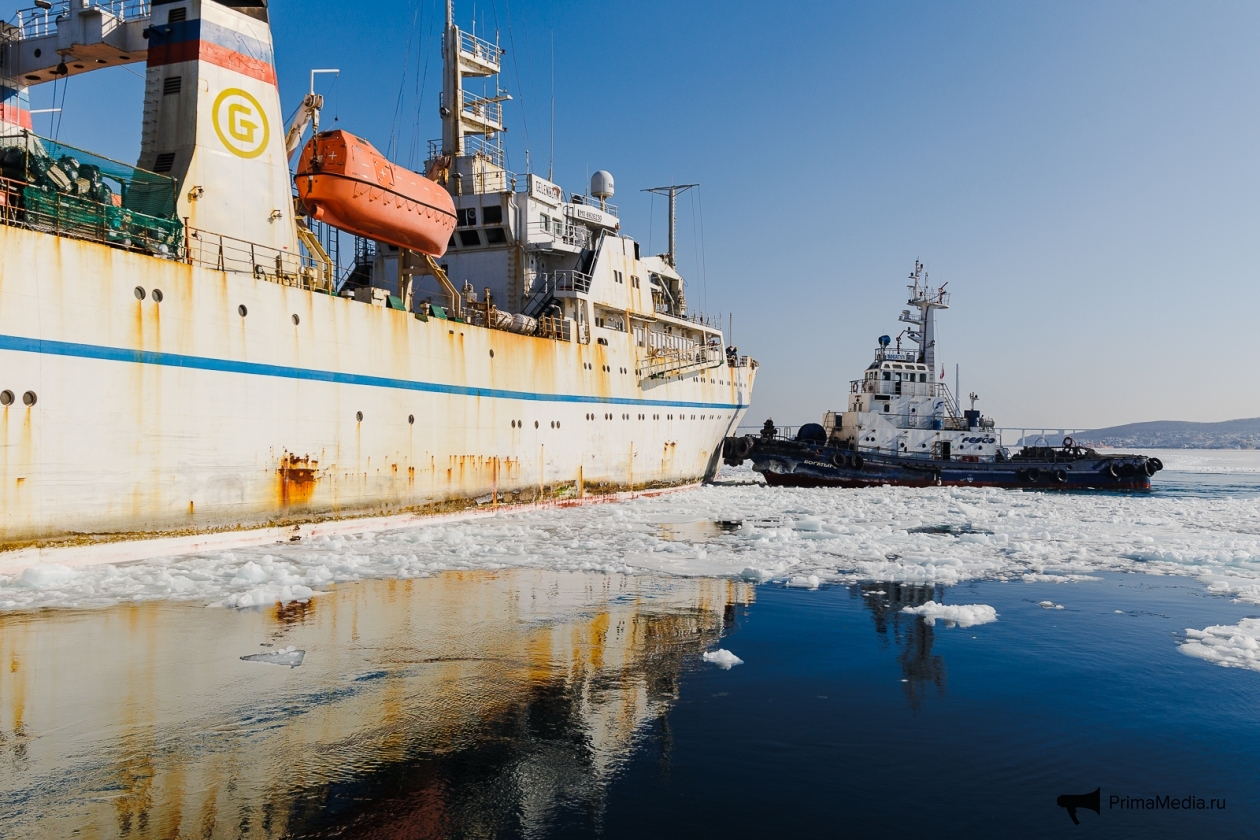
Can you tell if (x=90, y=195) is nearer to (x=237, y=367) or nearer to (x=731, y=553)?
(x=237, y=367)

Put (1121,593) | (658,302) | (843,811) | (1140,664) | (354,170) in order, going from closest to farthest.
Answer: (843,811) < (1140,664) < (1121,593) < (354,170) < (658,302)

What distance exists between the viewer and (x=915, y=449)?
36.1 m

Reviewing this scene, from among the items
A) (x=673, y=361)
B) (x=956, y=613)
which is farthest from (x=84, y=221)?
(x=673, y=361)

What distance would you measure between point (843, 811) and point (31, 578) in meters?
10.7

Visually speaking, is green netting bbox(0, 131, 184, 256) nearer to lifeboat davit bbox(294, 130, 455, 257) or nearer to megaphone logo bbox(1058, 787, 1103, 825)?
lifeboat davit bbox(294, 130, 455, 257)

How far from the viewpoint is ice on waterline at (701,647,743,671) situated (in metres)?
7.47

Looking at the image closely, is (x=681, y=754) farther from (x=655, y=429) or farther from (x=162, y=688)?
(x=655, y=429)

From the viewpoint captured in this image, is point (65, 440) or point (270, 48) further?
point (270, 48)

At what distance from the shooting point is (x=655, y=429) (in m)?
27.4

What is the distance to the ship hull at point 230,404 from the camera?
36.6 feet

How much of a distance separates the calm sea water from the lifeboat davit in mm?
9724

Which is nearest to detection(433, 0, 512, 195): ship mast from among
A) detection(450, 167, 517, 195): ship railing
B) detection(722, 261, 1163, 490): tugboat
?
detection(450, 167, 517, 195): ship railing

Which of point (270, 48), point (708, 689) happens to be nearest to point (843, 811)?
point (708, 689)

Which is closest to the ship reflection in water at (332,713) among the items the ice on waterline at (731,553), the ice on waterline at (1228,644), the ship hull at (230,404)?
the ice on waterline at (731,553)
